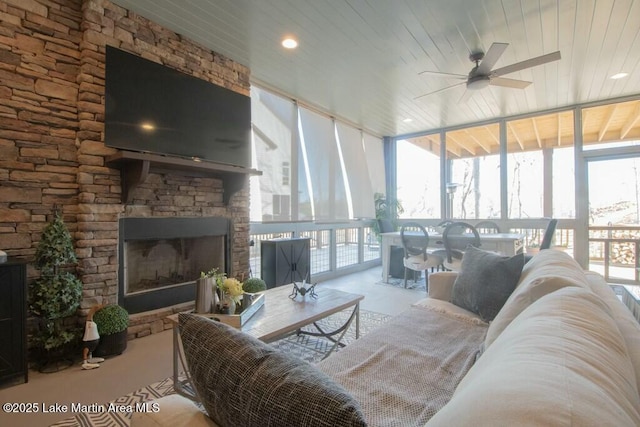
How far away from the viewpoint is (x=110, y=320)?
2443 millimetres

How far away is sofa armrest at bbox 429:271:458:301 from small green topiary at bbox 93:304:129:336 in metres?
2.47

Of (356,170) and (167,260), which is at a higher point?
(356,170)

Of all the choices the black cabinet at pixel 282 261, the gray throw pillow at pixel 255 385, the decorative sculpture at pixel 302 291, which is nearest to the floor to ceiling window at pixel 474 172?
the black cabinet at pixel 282 261

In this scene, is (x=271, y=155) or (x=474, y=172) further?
(x=474, y=172)

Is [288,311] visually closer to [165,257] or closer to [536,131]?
[165,257]

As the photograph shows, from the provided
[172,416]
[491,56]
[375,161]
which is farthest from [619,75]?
[172,416]

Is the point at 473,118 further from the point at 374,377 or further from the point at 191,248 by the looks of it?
the point at 374,377

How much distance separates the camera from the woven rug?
1729 millimetres

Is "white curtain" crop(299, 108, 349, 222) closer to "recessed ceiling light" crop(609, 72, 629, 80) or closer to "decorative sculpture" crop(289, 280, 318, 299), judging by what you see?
"decorative sculpture" crop(289, 280, 318, 299)

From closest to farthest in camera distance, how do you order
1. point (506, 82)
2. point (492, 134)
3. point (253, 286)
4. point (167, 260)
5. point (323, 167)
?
point (253, 286)
point (167, 260)
point (506, 82)
point (323, 167)
point (492, 134)

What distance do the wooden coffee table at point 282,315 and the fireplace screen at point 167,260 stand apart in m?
1.09

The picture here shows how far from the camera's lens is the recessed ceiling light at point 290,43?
3129 mm

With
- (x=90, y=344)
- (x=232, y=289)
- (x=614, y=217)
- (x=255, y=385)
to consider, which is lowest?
(x=90, y=344)

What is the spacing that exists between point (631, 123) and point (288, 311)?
6.21 meters
